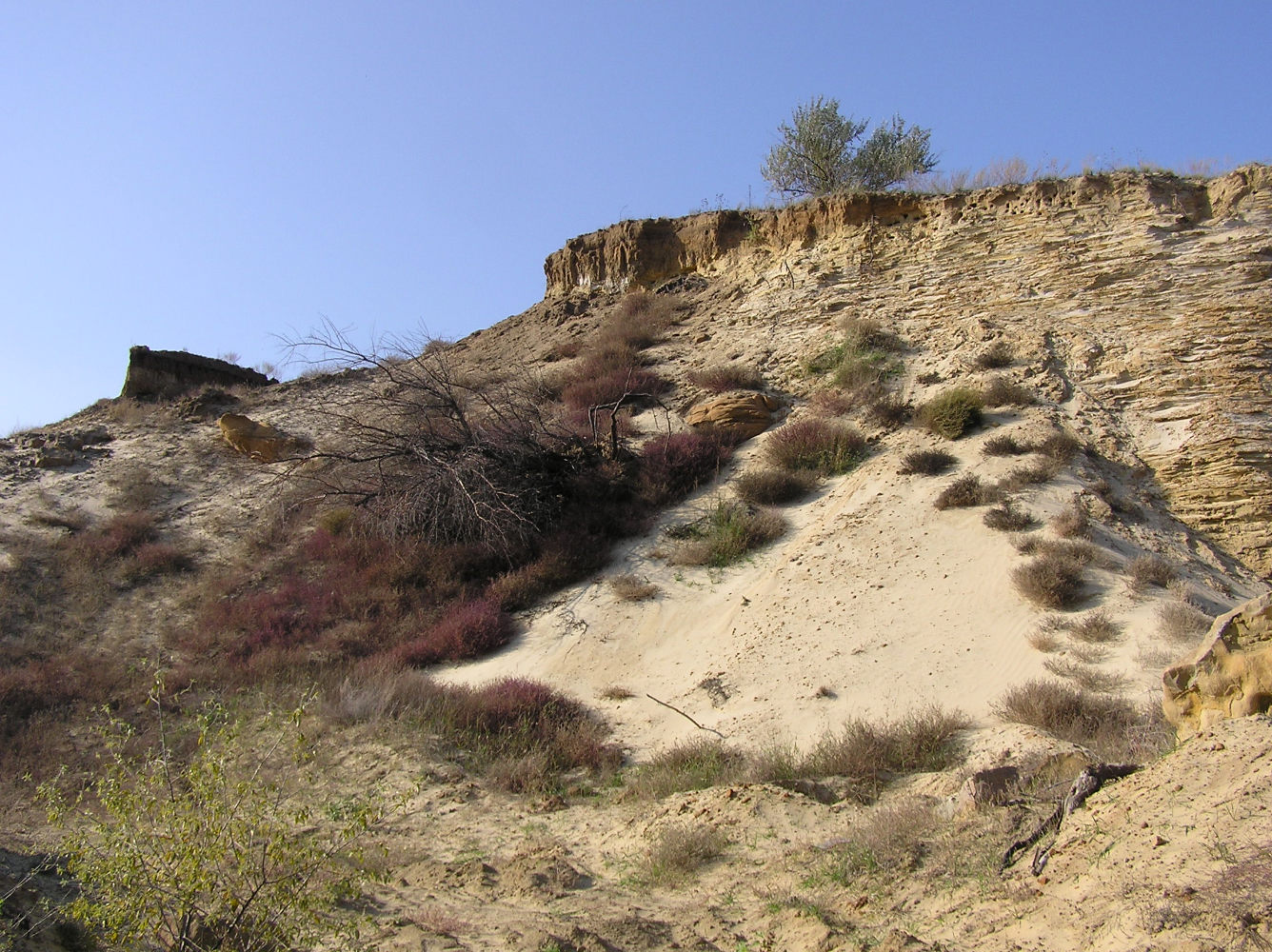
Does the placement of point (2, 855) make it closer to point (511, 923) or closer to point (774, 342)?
point (511, 923)

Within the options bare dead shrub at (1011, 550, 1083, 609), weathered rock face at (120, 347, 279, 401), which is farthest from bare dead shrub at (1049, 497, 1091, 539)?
weathered rock face at (120, 347, 279, 401)

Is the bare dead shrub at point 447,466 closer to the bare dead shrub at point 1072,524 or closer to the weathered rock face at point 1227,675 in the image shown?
the bare dead shrub at point 1072,524

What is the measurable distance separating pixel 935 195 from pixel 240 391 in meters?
16.1

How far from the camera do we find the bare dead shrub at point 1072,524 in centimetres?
1067

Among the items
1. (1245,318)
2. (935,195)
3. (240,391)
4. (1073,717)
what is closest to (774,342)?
(935,195)

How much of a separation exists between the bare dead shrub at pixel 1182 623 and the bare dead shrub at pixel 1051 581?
0.89 m

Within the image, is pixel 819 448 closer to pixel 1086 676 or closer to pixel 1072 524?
pixel 1072 524

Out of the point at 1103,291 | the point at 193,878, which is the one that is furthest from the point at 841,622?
the point at 1103,291

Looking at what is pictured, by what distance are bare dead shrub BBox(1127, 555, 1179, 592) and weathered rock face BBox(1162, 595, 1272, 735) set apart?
504cm

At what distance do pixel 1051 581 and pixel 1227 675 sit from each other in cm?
508

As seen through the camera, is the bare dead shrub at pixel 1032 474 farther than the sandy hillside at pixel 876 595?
Yes

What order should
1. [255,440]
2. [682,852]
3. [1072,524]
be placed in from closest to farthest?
[682,852], [1072,524], [255,440]

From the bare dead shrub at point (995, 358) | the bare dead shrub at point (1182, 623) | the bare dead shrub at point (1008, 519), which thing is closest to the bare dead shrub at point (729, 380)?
the bare dead shrub at point (995, 358)

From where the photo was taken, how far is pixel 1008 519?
1116cm
